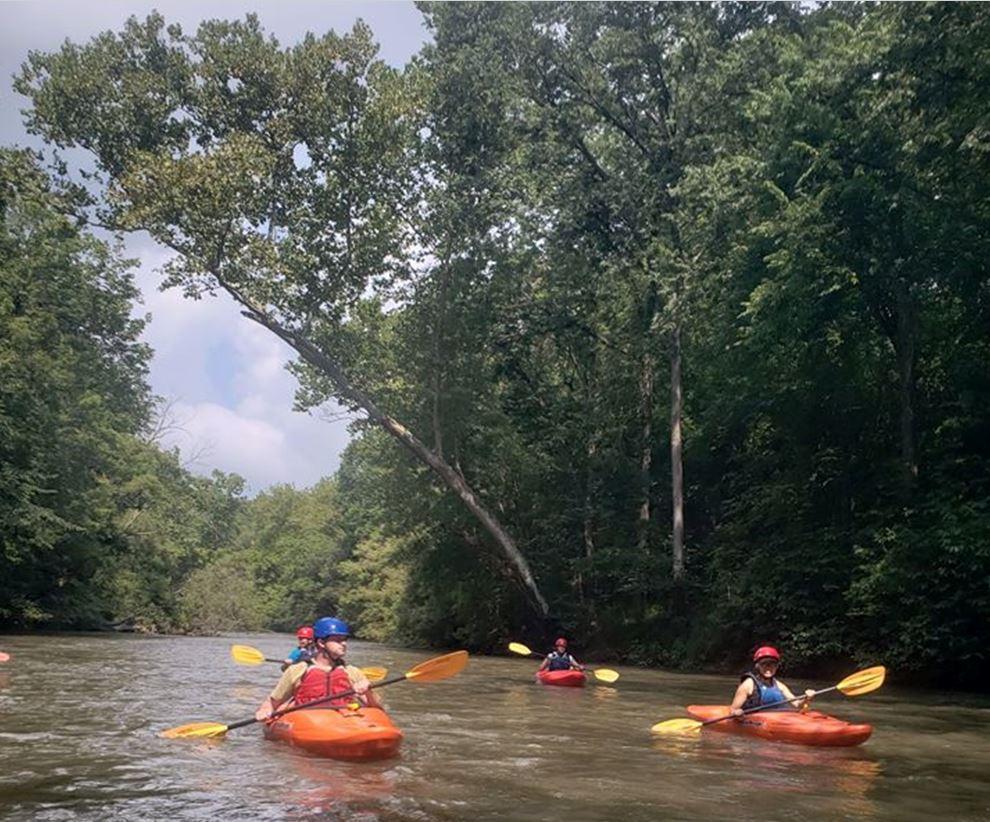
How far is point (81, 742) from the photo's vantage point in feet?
25.5

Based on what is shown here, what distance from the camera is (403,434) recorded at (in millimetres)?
23875

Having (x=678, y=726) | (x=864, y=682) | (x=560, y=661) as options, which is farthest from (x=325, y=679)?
(x=560, y=661)

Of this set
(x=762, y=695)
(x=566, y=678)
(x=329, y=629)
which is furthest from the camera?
(x=566, y=678)

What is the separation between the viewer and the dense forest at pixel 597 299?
51.9ft

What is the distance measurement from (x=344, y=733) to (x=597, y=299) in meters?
19.4

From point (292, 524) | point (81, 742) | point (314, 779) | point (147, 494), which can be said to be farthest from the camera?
point (292, 524)

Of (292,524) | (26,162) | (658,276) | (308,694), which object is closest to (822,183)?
(658,276)

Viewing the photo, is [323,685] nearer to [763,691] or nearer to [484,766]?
[484,766]

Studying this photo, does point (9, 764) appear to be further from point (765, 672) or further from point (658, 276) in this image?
point (658, 276)

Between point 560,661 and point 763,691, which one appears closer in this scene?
point 763,691

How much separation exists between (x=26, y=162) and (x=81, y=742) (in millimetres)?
18298

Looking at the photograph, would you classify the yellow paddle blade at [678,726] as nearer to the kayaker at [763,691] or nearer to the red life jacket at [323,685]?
the kayaker at [763,691]

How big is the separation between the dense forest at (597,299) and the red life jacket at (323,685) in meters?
9.41

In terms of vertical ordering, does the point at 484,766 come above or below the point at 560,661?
below
